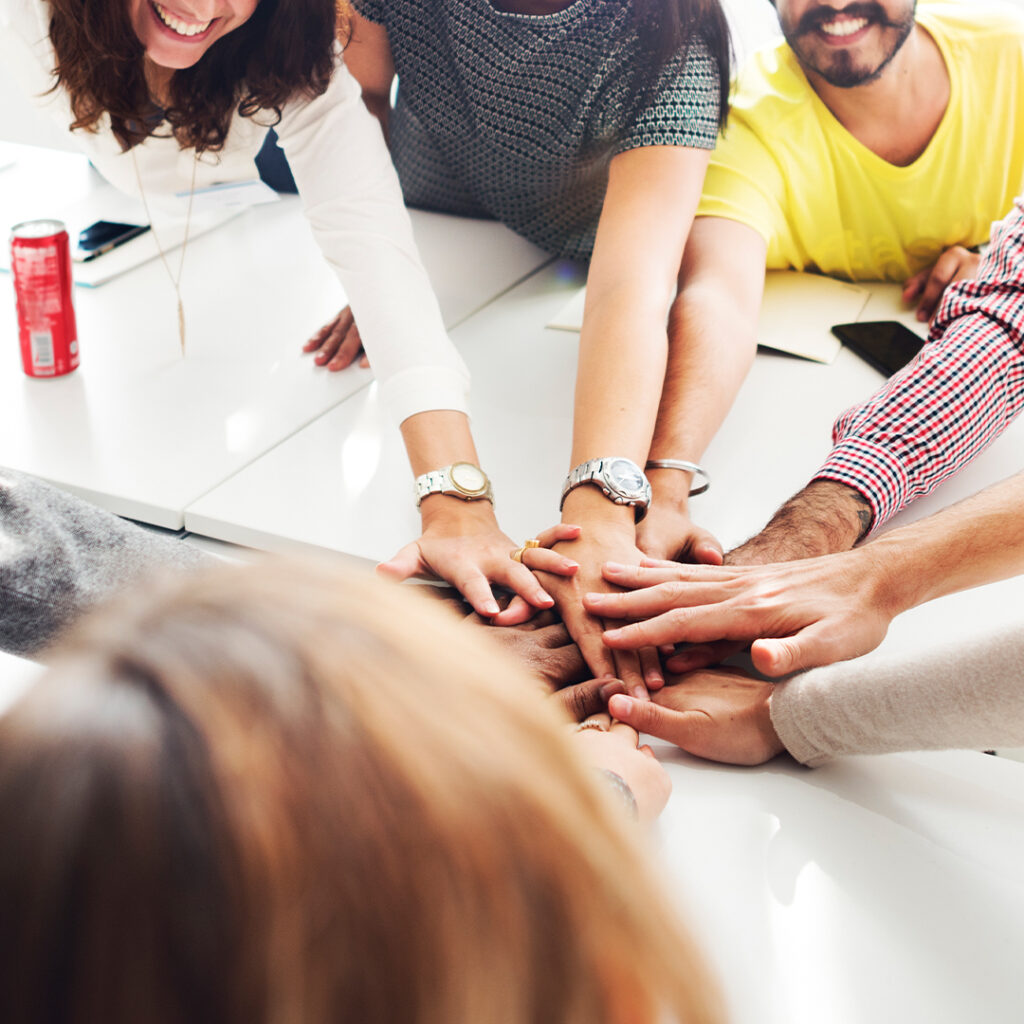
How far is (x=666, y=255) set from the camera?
131cm

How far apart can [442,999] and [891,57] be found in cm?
167

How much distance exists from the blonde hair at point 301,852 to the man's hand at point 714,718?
53 cm

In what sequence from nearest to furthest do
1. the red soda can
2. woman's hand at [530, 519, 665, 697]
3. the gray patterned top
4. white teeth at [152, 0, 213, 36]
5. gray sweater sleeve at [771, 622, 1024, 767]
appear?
gray sweater sleeve at [771, 622, 1024, 767], woman's hand at [530, 519, 665, 697], white teeth at [152, 0, 213, 36], the red soda can, the gray patterned top

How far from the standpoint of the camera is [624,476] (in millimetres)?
1126

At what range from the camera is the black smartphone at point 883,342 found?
4.83 feet

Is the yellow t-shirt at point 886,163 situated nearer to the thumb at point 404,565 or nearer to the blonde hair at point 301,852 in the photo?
the thumb at point 404,565

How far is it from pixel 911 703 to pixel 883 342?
34.6 inches

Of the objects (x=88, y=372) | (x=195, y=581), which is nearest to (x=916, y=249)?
(x=88, y=372)

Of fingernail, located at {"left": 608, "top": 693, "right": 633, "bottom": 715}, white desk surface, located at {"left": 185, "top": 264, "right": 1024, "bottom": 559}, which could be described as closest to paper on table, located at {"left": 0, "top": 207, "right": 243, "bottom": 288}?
white desk surface, located at {"left": 185, "top": 264, "right": 1024, "bottom": 559}

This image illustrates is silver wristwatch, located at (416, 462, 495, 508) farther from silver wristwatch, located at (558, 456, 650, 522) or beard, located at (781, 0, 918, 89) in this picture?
beard, located at (781, 0, 918, 89)

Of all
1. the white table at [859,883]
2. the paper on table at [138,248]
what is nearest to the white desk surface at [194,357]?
the paper on table at [138,248]

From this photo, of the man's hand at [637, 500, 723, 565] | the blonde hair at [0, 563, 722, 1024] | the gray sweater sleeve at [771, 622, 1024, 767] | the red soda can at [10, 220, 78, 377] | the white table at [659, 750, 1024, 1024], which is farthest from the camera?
the red soda can at [10, 220, 78, 377]

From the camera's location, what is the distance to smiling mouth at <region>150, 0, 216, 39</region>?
1.20 m

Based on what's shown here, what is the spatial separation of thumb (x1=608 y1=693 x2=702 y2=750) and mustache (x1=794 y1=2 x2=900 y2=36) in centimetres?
119
